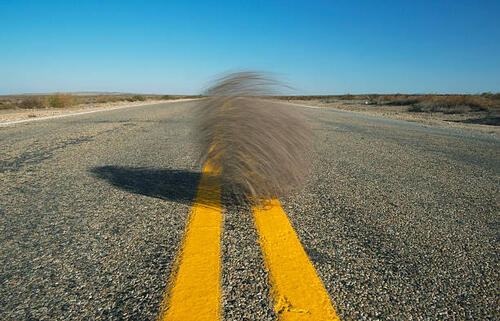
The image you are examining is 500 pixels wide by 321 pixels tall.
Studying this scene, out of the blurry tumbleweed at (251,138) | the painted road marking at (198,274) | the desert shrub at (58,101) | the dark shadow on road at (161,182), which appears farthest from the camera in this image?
the desert shrub at (58,101)

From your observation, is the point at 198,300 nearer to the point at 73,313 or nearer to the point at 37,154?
the point at 73,313

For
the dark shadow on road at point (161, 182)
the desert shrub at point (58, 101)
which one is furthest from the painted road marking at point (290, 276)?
the desert shrub at point (58, 101)

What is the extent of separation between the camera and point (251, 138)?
5.77 feet

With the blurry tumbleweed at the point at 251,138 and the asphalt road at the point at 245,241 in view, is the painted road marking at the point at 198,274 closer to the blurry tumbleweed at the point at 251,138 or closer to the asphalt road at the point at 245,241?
the asphalt road at the point at 245,241

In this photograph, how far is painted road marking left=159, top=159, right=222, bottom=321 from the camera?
0.94 metres

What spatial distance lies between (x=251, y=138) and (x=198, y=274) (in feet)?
2.89

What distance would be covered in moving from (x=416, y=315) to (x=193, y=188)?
5.53 feet

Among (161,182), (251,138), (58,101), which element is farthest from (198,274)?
(58,101)

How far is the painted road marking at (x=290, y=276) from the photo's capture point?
37.2 inches

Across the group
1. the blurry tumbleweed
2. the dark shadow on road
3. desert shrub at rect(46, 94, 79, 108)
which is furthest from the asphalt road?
desert shrub at rect(46, 94, 79, 108)

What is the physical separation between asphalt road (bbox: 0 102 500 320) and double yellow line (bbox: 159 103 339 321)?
39 millimetres

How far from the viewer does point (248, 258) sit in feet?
4.15

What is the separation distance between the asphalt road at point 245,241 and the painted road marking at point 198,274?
0.04 meters

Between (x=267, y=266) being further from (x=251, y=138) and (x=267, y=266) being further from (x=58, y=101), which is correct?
(x=58, y=101)
